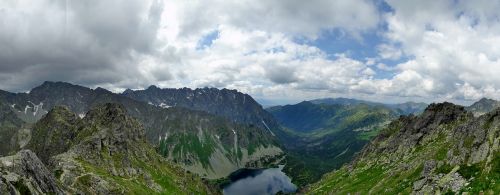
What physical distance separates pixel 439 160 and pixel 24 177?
91.4 meters

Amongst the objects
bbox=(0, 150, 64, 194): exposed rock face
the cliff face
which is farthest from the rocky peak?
bbox=(0, 150, 64, 194): exposed rock face

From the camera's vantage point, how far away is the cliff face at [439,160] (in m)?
74.8

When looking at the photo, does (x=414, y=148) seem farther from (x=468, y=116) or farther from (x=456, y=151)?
(x=456, y=151)

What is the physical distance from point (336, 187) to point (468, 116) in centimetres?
6193

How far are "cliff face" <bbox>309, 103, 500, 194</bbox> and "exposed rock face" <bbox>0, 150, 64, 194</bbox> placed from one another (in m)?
73.1

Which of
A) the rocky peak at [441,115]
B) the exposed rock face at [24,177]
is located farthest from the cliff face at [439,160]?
the exposed rock face at [24,177]

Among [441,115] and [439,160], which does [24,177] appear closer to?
[439,160]

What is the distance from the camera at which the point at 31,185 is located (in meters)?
79.7

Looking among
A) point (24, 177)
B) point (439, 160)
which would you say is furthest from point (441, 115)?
point (24, 177)

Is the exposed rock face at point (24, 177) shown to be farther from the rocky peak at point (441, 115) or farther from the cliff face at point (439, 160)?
the rocky peak at point (441, 115)

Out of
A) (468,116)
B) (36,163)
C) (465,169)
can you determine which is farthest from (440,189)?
(468,116)

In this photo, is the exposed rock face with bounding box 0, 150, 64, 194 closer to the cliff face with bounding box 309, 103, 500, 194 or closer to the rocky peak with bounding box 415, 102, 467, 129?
the cliff face with bounding box 309, 103, 500, 194

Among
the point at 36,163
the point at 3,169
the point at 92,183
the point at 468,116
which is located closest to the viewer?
the point at 3,169

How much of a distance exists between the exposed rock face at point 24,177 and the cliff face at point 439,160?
73128 mm
